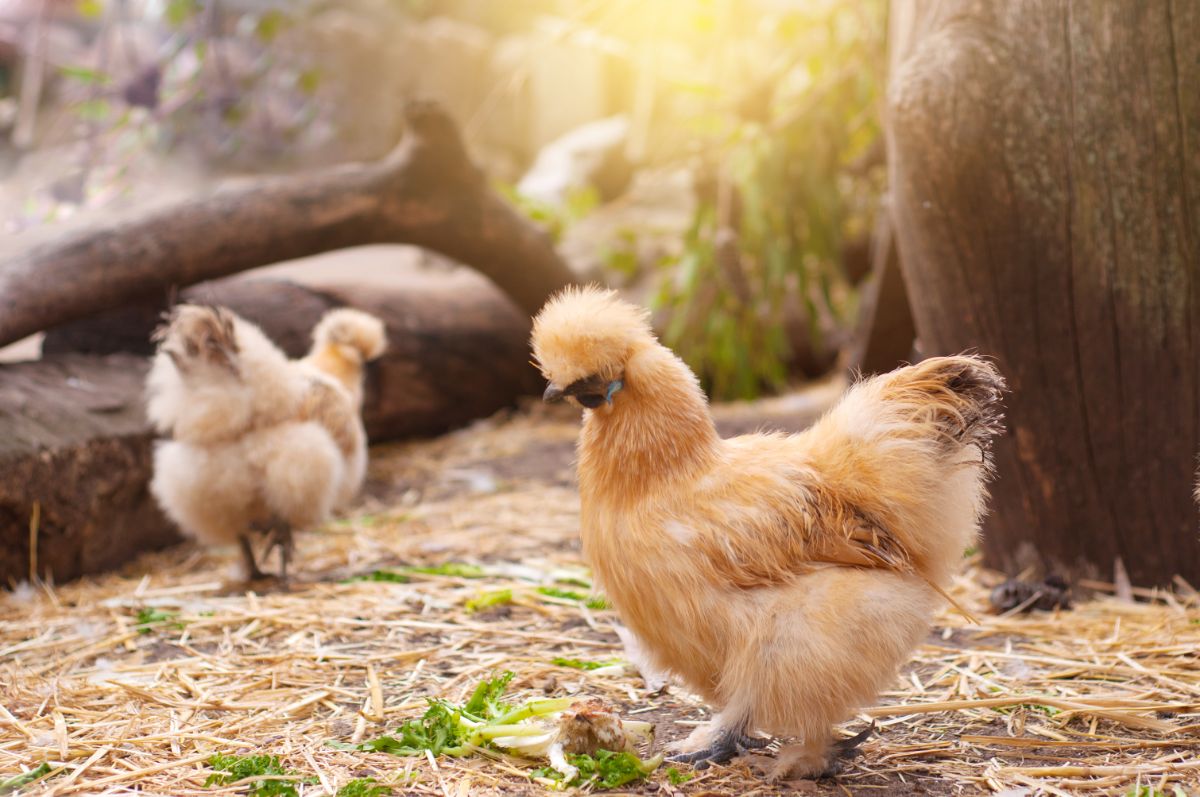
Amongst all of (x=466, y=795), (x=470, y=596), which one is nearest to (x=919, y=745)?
(x=466, y=795)

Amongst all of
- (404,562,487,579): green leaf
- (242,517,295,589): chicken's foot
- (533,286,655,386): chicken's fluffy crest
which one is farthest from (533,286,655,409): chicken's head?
(242,517,295,589): chicken's foot

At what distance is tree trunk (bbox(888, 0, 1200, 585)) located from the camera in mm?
3373

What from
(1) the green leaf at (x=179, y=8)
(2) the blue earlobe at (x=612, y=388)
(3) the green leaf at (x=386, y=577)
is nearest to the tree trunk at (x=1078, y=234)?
(2) the blue earlobe at (x=612, y=388)

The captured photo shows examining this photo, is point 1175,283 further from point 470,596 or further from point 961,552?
point 470,596

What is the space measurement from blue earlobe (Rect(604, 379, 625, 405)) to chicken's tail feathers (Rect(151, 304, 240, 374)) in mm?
2235

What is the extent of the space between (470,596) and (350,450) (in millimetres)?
1213

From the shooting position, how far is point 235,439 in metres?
4.09

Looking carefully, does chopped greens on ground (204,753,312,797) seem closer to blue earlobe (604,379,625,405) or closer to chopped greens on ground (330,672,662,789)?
chopped greens on ground (330,672,662,789)

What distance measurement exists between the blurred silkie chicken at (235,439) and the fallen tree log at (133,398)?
472 millimetres

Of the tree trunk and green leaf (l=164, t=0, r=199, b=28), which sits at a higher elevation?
green leaf (l=164, t=0, r=199, b=28)

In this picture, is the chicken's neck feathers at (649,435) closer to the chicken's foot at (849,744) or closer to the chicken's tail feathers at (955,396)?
the chicken's tail feathers at (955,396)

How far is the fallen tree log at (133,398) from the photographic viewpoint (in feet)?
13.7

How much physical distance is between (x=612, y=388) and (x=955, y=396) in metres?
0.83

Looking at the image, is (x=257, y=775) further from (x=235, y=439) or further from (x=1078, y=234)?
(x=1078, y=234)
